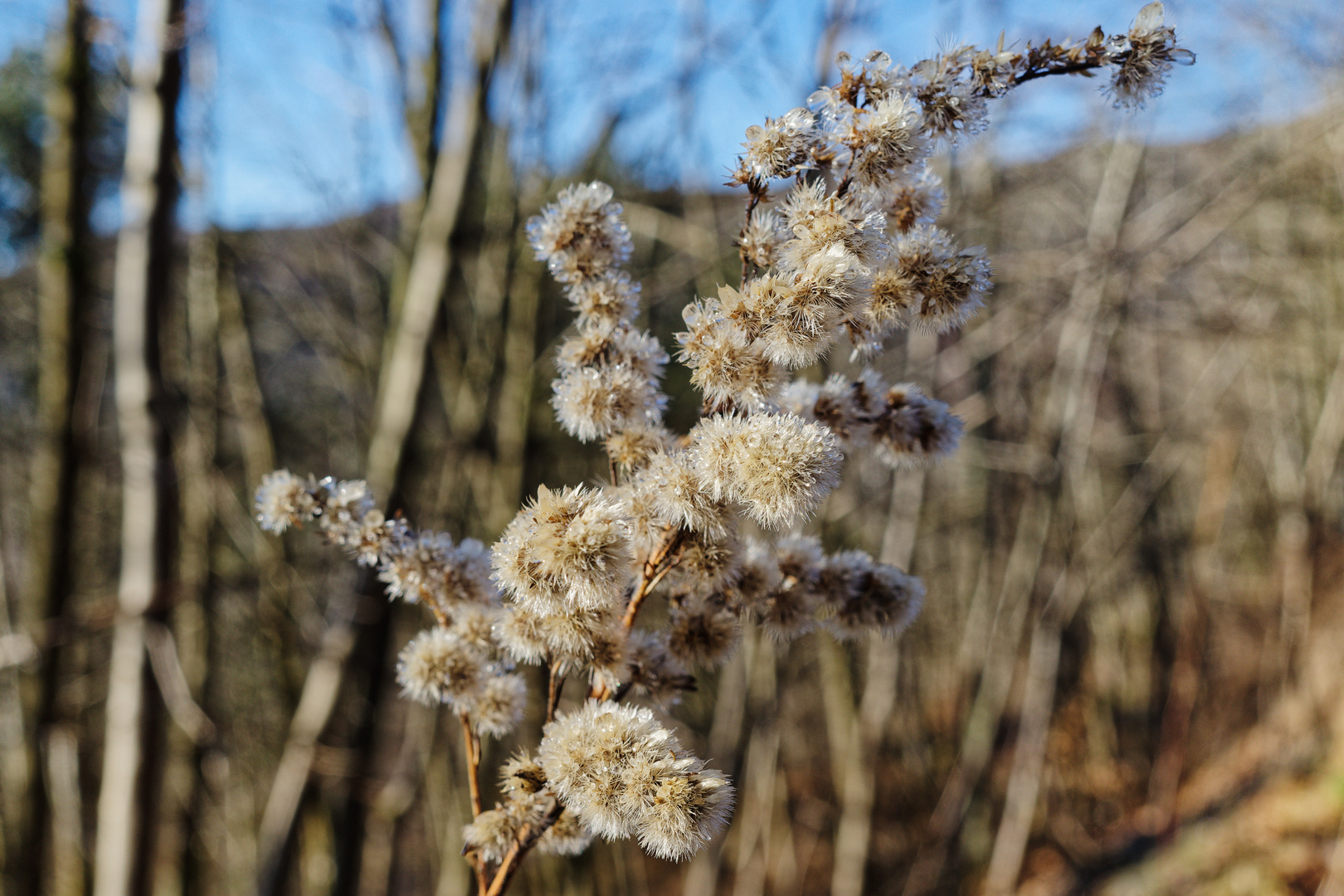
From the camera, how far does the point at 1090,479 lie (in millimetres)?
7391

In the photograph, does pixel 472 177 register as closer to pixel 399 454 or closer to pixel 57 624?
pixel 399 454

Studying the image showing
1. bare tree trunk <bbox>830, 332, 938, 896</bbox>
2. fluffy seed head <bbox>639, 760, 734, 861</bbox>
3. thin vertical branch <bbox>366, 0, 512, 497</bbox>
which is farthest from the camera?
bare tree trunk <bbox>830, 332, 938, 896</bbox>

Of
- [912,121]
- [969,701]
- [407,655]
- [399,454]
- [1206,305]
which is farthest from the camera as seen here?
[1206,305]

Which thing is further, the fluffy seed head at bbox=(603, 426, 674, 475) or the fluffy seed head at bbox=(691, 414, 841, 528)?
the fluffy seed head at bbox=(603, 426, 674, 475)

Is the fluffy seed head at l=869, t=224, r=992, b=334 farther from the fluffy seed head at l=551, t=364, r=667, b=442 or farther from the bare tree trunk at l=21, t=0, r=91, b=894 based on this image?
the bare tree trunk at l=21, t=0, r=91, b=894

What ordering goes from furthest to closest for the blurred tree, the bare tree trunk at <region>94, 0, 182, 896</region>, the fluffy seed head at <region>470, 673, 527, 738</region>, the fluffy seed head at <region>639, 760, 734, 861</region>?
Result: the blurred tree
the bare tree trunk at <region>94, 0, 182, 896</region>
the fluffy seed head at <region>470, 673, 527, 738</region>
the fluffy seed head at <region>639, 760, 734, 861</region>

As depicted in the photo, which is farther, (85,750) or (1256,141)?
(85,750)

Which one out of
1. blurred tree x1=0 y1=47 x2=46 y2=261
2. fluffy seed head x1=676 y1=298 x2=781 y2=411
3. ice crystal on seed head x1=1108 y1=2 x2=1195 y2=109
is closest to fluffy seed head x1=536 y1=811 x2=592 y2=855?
fluffy seed head x1=676 y1=298 x2=781 y2=411

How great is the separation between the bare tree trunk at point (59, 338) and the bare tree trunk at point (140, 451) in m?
1.18

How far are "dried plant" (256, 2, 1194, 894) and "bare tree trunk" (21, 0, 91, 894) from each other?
10.6 ft

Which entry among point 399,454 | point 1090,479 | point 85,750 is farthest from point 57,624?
point 1090,479

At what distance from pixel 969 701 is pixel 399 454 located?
5918 mm

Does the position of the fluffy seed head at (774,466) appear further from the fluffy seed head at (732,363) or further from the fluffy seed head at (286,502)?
the fluffy seed head at (286,502)

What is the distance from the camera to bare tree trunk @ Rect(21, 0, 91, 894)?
10.4 ft
